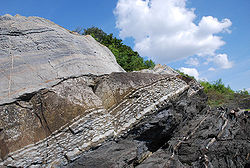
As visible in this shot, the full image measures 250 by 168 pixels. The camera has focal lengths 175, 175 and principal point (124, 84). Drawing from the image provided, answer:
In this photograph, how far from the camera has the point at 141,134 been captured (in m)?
3.87

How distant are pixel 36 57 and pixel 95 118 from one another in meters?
2.10

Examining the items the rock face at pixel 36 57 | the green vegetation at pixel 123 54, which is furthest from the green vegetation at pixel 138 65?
the rock face at pixel 36 57

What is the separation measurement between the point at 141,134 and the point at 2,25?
445 centimetres

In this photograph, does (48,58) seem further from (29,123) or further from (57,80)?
(29,123)

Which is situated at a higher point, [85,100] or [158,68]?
[158,68]

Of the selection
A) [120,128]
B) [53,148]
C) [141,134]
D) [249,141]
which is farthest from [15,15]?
[249,141]

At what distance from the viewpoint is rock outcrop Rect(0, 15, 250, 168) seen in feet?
10.3

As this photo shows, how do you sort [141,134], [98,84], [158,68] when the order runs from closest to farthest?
[141,134], [98,84], [158,68]

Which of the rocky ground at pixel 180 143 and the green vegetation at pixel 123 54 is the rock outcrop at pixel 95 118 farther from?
the green vegetation at pixel 123 54

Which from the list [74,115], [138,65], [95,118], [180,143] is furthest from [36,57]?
[138,65]

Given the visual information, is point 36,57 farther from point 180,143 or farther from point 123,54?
point 123,54

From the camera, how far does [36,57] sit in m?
4.15

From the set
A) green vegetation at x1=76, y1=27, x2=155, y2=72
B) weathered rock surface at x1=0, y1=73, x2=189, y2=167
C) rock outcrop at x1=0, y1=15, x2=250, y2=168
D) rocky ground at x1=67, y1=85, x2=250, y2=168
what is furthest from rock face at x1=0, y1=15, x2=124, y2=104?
green vegetation at x1=76, y1=27, x2=155, y2=72

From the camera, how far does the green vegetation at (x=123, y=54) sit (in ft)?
33.6
